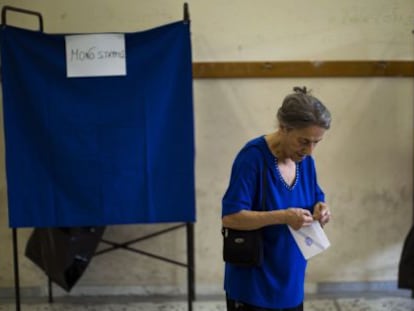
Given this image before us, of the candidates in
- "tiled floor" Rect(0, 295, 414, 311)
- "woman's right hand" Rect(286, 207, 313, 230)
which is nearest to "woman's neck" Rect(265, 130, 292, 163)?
"woman's right hand" Rect(286, 207, 313, 230)

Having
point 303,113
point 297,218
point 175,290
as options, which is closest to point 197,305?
point 175,290

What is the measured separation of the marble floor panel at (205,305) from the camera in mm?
2480

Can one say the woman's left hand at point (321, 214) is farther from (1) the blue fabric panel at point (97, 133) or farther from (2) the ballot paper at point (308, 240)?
(1) the blue fabric panel at point (97, 133)

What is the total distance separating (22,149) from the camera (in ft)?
6.57

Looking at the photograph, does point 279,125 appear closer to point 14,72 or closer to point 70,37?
point 70,37

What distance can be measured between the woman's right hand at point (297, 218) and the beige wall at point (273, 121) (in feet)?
4.55

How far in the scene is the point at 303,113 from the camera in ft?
3.92

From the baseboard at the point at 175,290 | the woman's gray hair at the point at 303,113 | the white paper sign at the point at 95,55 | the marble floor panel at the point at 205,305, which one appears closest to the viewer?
the woman's gray hair at the point at 303,113

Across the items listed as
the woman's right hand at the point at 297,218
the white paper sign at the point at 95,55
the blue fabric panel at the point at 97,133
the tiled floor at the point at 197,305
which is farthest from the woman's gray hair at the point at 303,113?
the tiled floor at the point at 197,305

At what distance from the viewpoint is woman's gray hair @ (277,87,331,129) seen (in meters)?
1.19

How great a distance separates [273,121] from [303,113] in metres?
1.40

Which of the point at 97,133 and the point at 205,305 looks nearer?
the point at 97,133

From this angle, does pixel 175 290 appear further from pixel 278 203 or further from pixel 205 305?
pixel 278 203

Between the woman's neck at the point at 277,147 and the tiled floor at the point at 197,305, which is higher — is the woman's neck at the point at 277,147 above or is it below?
above
